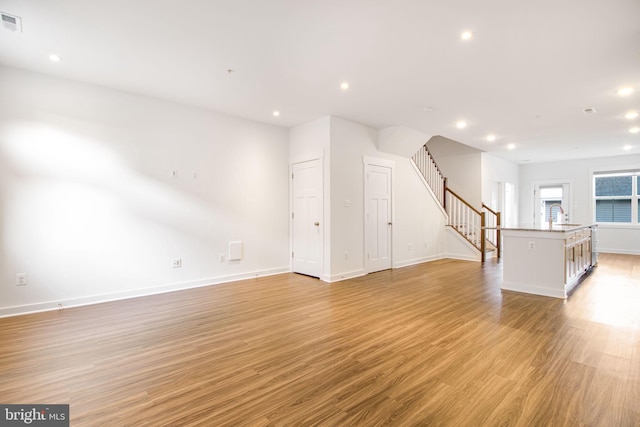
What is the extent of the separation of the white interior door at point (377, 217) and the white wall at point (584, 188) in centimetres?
712

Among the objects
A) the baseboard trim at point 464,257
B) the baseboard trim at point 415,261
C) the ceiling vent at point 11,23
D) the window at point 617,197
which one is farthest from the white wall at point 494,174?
the ceiling vent at point 11,23

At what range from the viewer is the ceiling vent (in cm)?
270

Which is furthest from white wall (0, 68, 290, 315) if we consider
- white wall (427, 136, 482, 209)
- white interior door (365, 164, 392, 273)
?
white wall (427, 136, 482, 209)

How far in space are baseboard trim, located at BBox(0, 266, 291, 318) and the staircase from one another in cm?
497

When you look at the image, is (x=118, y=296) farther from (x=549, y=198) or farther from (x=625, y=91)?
(x=549, y=198)

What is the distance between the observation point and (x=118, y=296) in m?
4.32

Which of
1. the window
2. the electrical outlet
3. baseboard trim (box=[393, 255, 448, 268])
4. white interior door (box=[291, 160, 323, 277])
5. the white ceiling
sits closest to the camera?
the white ceiling

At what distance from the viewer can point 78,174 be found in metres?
4.06

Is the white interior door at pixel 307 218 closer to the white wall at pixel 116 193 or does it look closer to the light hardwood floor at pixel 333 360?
the white wall at pixel 116 193

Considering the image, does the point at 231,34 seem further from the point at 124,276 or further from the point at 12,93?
the point at 124,276

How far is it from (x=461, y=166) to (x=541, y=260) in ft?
16.3

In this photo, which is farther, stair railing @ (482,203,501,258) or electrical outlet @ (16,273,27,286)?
stair railing @ (482,203,501,258)

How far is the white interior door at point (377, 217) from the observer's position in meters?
6.14

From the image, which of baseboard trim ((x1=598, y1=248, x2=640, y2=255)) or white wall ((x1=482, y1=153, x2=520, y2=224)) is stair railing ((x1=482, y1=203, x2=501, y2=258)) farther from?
baseboard trim ((x1=598, y1=248, x2=640, y2=255))
